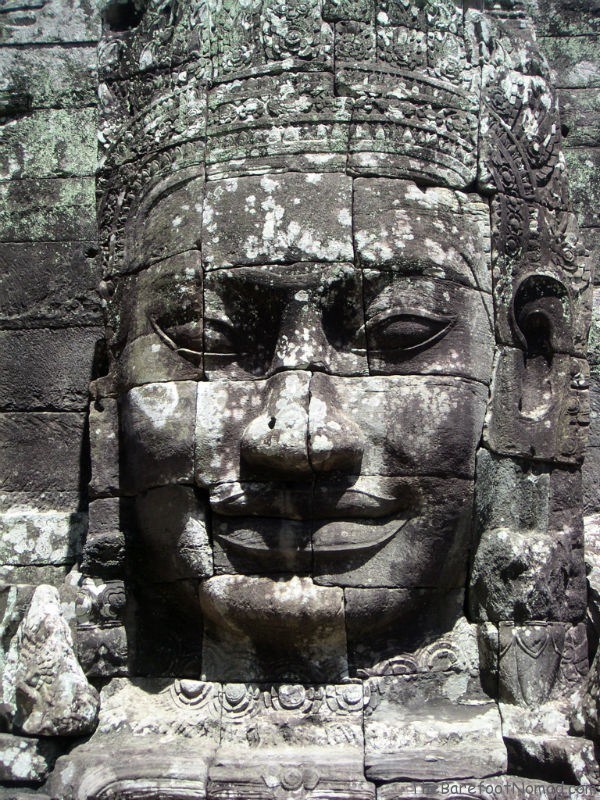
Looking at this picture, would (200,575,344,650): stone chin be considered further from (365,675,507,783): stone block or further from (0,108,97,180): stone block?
(0,108,97,180): stone block

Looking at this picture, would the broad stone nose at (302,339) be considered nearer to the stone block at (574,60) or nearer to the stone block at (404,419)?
the stone block at (404,419)

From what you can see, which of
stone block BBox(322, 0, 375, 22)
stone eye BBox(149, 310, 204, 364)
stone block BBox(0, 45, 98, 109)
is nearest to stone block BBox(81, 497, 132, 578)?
stone eye BBox(149, 310, 204, 364)

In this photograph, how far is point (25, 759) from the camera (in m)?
4.73

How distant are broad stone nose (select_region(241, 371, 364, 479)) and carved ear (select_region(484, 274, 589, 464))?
0.81 metres

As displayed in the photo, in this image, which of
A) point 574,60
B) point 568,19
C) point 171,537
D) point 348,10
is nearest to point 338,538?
point 171,537

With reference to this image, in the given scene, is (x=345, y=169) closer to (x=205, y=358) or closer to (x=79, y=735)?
(x=205, y=358)

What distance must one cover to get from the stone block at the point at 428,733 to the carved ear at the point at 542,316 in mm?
1554

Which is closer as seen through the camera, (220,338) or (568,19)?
(220,338)

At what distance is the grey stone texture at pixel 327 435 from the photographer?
479cm

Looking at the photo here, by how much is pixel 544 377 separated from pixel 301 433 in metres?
1.26

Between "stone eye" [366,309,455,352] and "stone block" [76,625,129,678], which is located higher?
"stone eye" [366,309,455,352]

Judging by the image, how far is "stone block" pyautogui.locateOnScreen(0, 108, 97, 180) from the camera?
21.3 feet

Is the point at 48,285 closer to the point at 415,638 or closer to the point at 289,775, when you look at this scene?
the point at 415,638

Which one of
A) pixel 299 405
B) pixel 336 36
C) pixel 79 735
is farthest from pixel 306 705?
pixel 336 36
